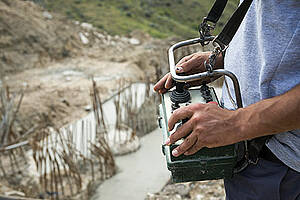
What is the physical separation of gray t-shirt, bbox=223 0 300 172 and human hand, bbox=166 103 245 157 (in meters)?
0.12

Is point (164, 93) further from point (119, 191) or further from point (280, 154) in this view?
point (119, 191)

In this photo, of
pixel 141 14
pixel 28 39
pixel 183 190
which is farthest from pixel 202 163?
pixel 141 14

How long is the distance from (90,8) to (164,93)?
43.3ft

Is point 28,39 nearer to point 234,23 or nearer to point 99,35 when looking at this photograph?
point 99,35

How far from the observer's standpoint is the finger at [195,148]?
94cm

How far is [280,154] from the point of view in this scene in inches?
38.9

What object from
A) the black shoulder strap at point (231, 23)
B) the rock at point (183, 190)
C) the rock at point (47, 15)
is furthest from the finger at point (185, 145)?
the rock at point (47, 15)

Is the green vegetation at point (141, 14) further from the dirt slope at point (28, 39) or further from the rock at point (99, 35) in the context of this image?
the dirt slope at point (28, 39)

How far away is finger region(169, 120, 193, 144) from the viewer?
0.93 meters

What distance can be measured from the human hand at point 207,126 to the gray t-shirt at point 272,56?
0.38 feet

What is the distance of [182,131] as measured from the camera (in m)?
0.94

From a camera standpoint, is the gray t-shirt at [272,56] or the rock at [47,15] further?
the rock at [47,15]

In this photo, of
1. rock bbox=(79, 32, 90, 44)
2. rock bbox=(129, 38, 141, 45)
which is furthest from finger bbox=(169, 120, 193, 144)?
rock bbox=(129, 38, 141, 45)

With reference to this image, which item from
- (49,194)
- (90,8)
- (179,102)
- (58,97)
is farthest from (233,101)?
(90,8)
